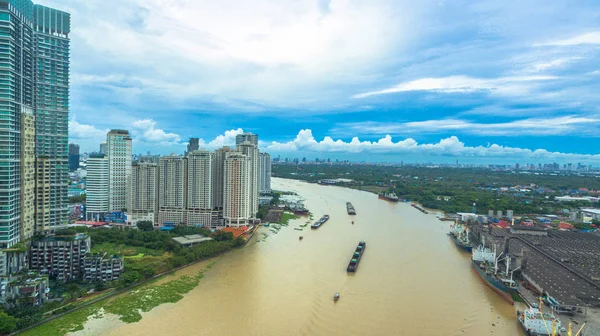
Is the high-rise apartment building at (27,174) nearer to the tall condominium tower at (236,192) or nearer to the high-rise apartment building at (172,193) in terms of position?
the high-rise apartment building at (172,193)

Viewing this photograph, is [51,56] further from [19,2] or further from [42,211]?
[42,211]

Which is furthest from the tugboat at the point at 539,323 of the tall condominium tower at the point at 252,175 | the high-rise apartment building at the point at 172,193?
the high-rise apartment building at the point at 172,193

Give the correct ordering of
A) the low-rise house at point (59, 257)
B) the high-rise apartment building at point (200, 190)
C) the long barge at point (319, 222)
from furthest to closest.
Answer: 1. the long barge at point (319, 222)
2. the high-rise apartment building at point (200, 190)
3. the low-rise house at point (59, 257)

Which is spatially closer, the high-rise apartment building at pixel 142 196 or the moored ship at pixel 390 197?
the high-rise apartment building at pixel 142 196

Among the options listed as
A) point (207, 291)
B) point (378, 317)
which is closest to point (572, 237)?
point (378, 317)

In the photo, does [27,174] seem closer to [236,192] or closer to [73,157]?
[236,192]

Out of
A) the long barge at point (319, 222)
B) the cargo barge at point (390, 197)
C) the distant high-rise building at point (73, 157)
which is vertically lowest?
the long barge at point (319, 222)
